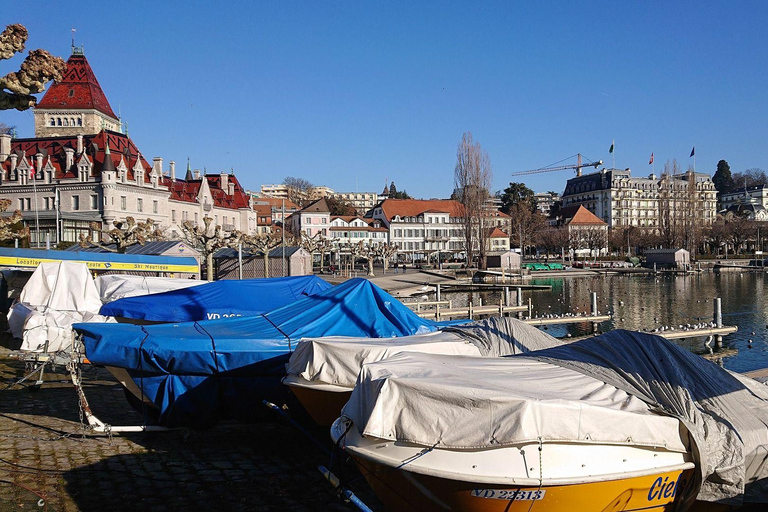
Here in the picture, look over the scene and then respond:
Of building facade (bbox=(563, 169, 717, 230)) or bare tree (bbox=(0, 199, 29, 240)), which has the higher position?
building facade (bbox=(563, 169, 717, 230))

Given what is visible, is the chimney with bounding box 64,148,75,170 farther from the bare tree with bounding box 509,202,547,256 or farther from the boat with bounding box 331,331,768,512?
the boat with bounding box 331,331,768,512

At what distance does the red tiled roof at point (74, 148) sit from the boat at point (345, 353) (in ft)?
228

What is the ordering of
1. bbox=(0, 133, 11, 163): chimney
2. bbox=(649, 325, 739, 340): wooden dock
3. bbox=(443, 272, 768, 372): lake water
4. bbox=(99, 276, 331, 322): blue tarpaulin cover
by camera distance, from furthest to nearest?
bbox=(0, 133, 11, 163): chimney, bbox=(443, 272, 768, 372): lake water, bbox=(649, 325, 739, 340): wooden dock, bbox=(99, 276, 331, 322): blue tarpaulin cover

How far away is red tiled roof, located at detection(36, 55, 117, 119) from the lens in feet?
264

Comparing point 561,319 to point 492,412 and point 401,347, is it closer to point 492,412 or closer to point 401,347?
point 401,347

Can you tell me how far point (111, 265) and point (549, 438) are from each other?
28.5 meters

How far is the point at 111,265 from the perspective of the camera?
98.5 feet

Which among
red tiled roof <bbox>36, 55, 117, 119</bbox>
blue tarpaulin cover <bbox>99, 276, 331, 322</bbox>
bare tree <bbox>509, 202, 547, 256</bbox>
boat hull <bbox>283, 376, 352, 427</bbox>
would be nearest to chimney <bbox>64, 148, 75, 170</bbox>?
red tiled roof <bbox>36, 55, 117, 119</bbox>

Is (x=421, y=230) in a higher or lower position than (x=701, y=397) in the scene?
higher

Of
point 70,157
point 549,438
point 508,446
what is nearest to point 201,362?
point 508,446

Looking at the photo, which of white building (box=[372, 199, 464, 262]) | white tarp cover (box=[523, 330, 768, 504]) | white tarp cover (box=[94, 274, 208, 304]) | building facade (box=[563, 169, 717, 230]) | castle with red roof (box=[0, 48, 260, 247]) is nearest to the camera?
white tarp cover (box=[523, 330, 768, 504])

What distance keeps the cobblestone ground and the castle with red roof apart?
54.1 m

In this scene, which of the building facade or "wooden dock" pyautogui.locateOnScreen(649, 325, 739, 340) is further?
the building facade

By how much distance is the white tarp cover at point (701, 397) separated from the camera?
22.0ft
